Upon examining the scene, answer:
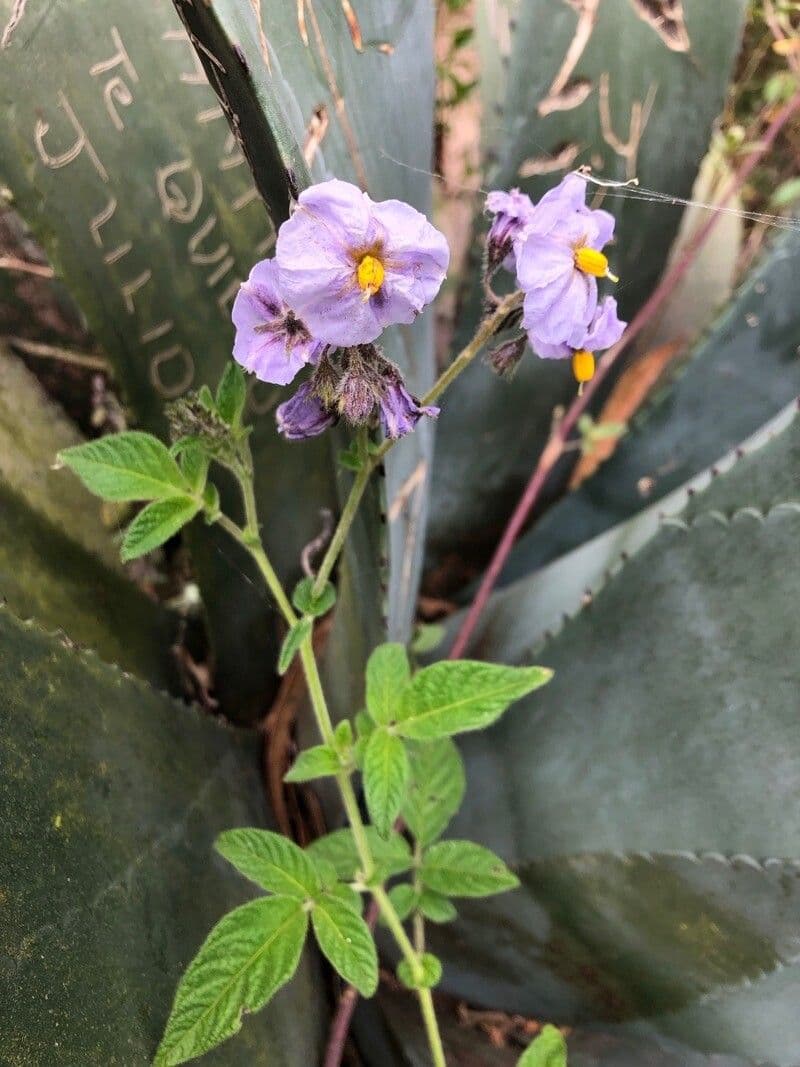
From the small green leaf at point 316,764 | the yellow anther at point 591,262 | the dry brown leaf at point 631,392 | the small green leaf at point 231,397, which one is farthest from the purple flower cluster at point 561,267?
the dry brown leaf at point 631,392

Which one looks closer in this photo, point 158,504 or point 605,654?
point 158,504

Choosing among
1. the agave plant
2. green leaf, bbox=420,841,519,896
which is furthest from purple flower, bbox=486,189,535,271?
green leaf, bbox=420,841,519,896

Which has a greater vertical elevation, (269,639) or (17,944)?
(17,944)

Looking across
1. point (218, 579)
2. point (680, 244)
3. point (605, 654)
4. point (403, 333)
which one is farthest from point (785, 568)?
point (680, 244)

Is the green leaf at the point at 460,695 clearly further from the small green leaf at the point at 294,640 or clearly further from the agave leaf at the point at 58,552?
the agave leaf at the point at 58,552

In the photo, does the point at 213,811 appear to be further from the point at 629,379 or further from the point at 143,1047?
the point at 629,379

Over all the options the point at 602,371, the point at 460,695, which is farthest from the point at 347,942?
the point at 602,371

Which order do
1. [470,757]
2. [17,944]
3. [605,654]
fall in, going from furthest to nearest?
[470,757]
[605,654]
[17,944]
